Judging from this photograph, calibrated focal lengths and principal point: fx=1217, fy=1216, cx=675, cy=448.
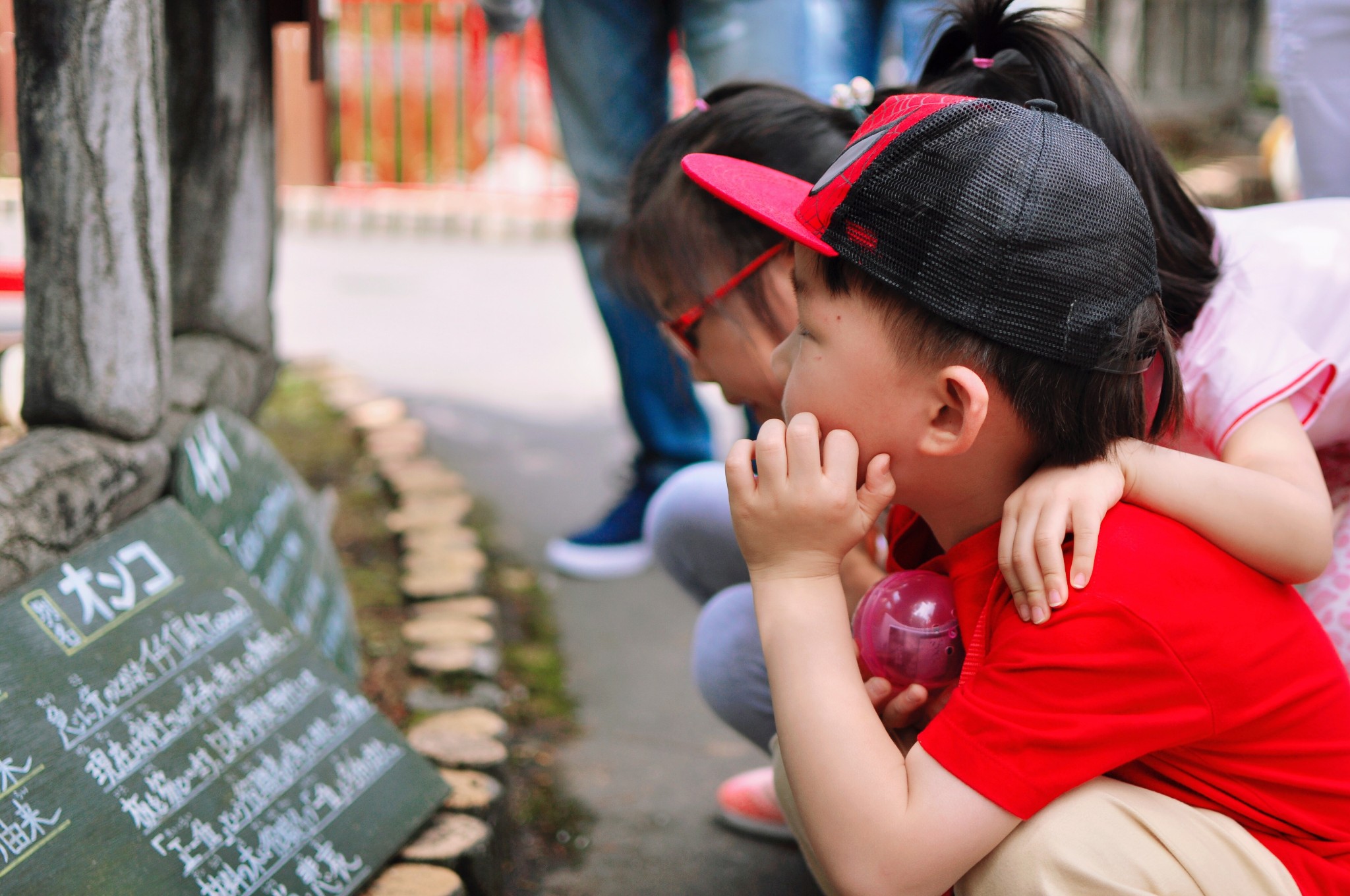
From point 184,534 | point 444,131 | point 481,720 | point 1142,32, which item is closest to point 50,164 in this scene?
point 184,534

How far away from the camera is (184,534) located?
1.59 meters

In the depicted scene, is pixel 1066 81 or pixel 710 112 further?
pixel 710 112

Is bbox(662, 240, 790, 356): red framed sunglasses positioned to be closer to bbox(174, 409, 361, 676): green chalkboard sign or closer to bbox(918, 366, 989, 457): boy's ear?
bbox(918, 366, 989, 457): boy's ear

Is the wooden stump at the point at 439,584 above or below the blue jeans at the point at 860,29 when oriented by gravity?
below

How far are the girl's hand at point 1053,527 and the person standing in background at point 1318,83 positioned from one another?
1.01 m

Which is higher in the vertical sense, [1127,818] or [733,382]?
[733,382]

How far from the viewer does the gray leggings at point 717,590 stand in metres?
1.67

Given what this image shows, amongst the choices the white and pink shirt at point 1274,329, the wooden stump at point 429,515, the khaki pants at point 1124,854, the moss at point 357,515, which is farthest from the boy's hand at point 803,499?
the wooden stump at point 429,515

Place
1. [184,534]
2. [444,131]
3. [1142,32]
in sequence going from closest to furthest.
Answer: [184,534], [444,131], [1142,32]

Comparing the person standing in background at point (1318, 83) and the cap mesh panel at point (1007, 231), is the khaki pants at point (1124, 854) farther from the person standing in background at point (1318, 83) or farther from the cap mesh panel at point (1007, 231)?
the person standing in background at point (1318, 83)

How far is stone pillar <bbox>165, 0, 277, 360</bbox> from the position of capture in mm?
2014

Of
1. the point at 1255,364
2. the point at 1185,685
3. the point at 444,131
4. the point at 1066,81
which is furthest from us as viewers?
the point at 444,131

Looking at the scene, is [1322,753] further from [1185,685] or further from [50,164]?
[50,164]

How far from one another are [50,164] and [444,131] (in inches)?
315
